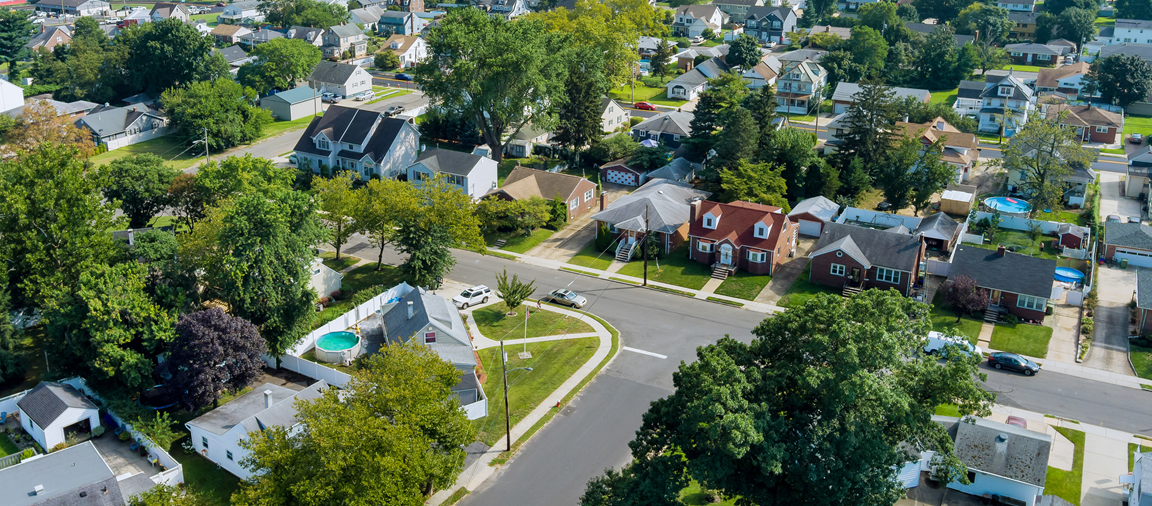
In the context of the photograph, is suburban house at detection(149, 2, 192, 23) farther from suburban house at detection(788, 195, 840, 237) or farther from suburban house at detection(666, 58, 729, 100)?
suburban house at detection(788, 195, 840, 237)

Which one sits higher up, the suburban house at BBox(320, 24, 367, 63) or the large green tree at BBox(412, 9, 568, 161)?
the large green tree at BBox(412, 9, 568, 161)

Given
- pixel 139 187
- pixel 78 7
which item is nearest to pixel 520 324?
pixel 139 187

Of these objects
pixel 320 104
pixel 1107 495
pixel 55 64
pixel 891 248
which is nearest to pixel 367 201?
pixel 891 248

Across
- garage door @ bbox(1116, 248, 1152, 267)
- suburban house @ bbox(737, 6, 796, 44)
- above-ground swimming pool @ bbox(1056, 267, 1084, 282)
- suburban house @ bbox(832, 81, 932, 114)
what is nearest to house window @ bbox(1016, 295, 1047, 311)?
above-ground swimming pool @ bbox(1056, 267, 1084, 282)

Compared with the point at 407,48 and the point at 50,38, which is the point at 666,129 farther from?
the point at 50,38

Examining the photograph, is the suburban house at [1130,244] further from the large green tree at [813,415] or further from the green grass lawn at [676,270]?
the large green tree at [813,415]
